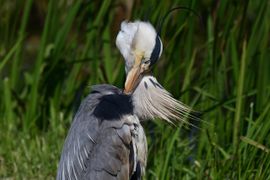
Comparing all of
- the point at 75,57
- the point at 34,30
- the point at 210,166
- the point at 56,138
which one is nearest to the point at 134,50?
the point at 210,166

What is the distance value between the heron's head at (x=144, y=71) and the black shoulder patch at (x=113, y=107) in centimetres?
5

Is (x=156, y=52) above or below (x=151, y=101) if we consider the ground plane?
above

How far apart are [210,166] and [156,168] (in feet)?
1.19

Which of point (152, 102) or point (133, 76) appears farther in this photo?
point (152, 102)

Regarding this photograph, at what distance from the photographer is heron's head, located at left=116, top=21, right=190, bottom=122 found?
3625 mm

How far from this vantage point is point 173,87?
197 inches

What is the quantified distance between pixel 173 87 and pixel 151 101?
3.53ft

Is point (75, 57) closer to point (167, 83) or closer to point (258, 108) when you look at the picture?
→ point (167, 83)

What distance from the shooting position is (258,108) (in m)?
4.79

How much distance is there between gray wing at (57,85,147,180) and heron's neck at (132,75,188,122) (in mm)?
173

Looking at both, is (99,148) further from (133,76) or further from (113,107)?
(133,76)

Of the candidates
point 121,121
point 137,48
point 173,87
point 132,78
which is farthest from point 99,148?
point 173,87

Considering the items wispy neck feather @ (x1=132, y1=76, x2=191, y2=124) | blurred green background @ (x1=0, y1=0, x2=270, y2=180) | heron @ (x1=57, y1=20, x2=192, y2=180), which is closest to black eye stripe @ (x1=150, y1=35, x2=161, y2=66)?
heron @ (x1=57, y1=20, x2=192, y2=180)

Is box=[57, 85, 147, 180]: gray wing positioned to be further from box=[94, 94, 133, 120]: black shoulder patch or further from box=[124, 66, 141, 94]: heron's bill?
box=[124, 66, 141, 94]: heron's bill
